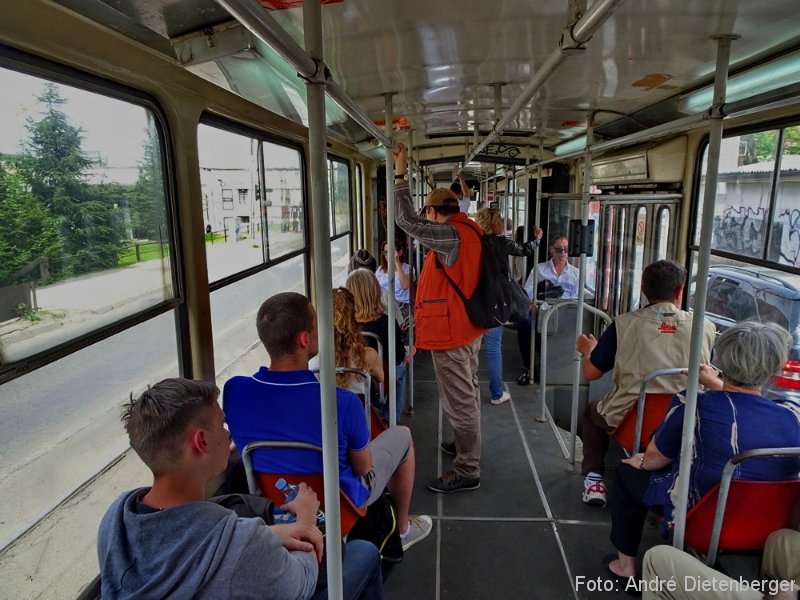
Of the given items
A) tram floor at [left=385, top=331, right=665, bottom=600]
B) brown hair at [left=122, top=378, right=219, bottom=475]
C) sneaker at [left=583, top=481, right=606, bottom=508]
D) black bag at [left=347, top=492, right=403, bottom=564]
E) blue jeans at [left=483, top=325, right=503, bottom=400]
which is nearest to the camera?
brown hair at [left=122, top=378, right=219, bottom=475]

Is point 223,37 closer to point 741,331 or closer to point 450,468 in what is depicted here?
point 741,331

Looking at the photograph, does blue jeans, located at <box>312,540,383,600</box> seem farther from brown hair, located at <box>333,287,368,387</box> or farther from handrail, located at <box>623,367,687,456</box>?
handrail, located at <box>623,367,687,456</box>

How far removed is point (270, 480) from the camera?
190 cm

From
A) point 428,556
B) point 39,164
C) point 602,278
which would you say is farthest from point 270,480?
point 602,278

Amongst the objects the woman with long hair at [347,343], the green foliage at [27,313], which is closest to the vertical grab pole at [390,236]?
the woman with long hair at [347,343]

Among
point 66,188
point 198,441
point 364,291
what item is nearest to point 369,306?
point 364,291

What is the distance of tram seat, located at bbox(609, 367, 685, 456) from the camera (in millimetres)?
2518

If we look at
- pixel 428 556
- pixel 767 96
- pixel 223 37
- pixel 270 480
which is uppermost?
pixel 223 37

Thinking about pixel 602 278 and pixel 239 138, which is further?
pixel 602 278

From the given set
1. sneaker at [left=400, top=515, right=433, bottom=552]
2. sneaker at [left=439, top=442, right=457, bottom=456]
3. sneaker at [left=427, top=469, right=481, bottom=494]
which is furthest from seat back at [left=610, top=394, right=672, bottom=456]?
sneaker at [left=439, top=442, right=457, bottom=456]

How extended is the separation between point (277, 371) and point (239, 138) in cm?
175

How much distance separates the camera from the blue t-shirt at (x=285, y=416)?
70.1 inches

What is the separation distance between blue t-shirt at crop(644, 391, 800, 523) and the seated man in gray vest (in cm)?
69

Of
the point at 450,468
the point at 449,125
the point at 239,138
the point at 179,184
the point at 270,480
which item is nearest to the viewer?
the point at 270,480
